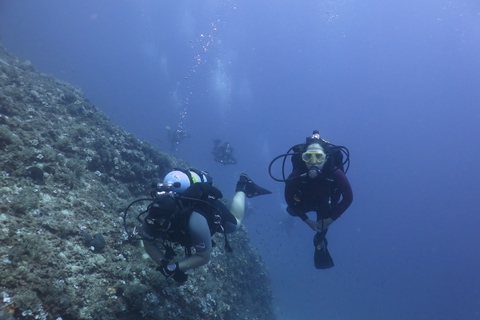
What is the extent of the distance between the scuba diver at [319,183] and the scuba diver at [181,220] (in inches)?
70.1

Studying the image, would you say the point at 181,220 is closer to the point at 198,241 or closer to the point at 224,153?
the point at 198,241

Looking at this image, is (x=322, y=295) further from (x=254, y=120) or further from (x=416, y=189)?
(x=416, y=189)

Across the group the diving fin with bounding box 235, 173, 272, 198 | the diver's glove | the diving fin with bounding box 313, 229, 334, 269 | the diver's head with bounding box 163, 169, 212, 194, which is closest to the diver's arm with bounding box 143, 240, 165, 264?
the diver's glove

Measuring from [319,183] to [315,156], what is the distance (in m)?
0.70

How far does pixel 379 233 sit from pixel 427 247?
42611 mm

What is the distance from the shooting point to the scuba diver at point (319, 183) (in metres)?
5.51

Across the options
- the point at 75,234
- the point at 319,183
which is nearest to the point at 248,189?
the point at 319,183

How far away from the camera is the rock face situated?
12.9ft

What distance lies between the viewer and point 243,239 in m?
13.8

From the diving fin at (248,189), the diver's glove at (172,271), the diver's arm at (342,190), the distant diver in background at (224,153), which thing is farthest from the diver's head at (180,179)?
the distant diver in background at (224,153)

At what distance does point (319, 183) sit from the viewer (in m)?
5.70

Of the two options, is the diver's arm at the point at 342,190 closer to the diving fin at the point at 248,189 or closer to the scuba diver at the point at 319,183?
the scuba diver at the point at 319,183

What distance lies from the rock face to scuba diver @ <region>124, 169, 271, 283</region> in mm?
1218

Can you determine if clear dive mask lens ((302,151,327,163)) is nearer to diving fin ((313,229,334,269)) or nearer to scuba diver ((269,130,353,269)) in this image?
scuba diver ((269,130,353,269))
